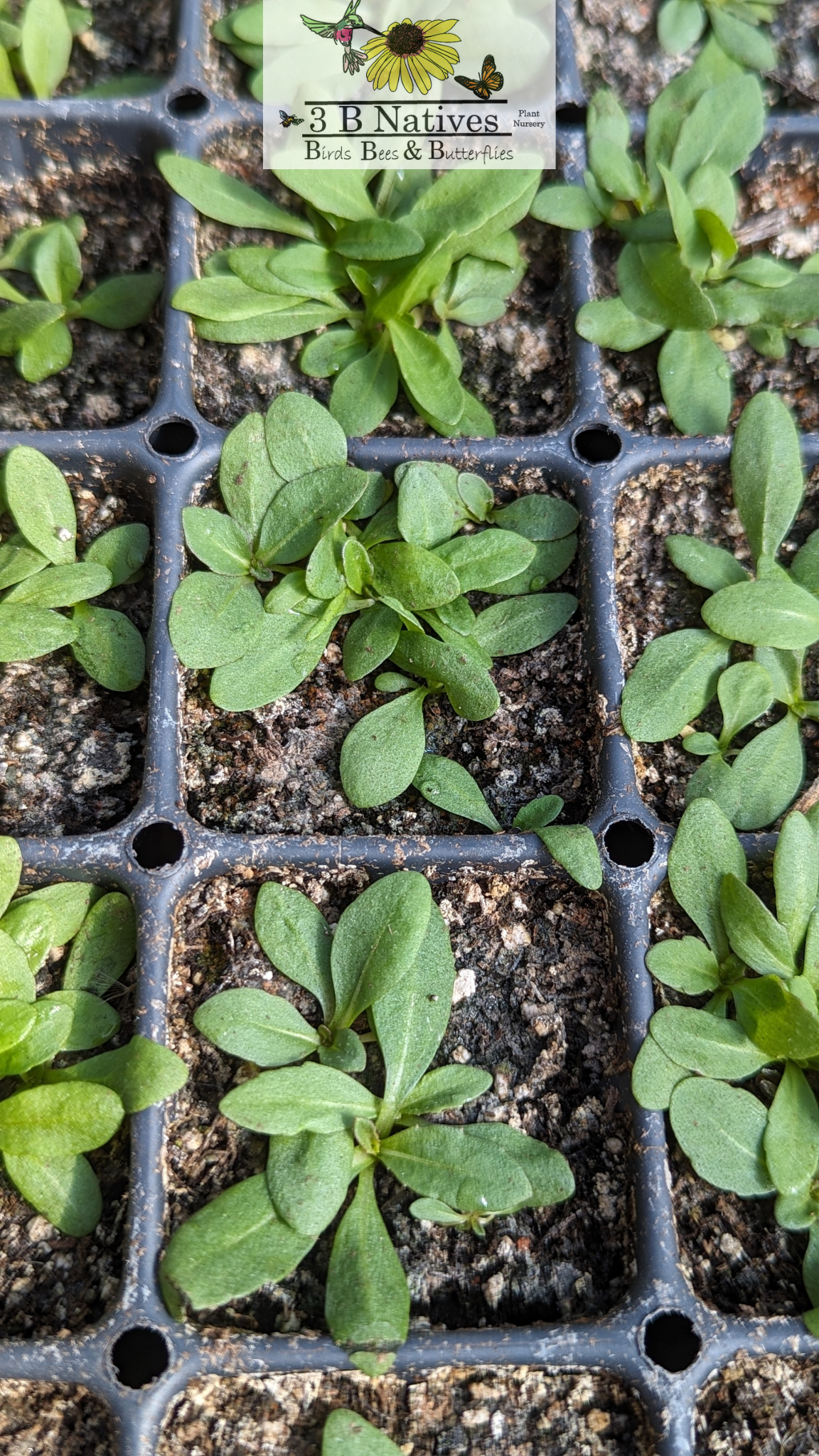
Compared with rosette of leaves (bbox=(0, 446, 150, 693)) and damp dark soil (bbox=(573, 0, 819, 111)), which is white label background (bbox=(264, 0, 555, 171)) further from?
rosette of leaves (bbox=(0, 446, 150, 693))

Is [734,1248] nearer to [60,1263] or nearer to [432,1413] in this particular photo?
[432,1413]

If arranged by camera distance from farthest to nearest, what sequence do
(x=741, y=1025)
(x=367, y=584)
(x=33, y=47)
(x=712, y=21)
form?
(x=712, y=21) → (x=33, y=47) → (x=367, y=584) → (x=741, y=1025)

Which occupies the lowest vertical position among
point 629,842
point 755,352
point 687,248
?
point 629,842

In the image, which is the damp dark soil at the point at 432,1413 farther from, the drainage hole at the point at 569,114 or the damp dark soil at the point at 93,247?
the drainage hole at the point at 569,114

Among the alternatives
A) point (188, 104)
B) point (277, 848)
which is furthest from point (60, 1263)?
point (188, 104)

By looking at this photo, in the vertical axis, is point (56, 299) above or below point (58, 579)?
above

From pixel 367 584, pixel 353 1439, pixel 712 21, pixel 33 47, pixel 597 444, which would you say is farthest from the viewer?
pixel 712 21
